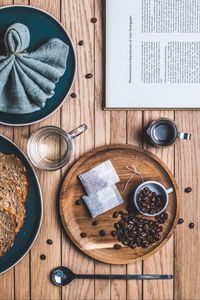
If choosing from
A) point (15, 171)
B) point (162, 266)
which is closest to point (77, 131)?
point (15, 171)

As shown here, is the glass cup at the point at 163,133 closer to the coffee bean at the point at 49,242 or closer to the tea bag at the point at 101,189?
the tea bag at the point at 101,189

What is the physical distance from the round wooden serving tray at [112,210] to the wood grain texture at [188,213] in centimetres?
3

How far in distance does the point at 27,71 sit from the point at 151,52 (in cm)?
31

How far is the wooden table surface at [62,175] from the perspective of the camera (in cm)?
117

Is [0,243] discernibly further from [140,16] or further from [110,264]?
[140,16]

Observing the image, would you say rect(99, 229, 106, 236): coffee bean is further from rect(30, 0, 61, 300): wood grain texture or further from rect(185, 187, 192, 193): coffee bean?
rect(185, 187, 192, 193): coffee bean

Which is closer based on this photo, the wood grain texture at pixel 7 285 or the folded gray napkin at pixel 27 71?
the folded gray napkin at pixel 27 71

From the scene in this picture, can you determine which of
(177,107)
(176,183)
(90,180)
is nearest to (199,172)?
(176,183)

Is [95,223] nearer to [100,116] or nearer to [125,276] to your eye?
[125,276]

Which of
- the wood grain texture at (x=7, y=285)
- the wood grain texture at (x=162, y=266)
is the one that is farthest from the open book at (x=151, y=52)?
the wood grain texture at (x=7, y=285)

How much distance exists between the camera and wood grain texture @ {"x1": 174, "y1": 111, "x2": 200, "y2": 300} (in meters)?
1.18

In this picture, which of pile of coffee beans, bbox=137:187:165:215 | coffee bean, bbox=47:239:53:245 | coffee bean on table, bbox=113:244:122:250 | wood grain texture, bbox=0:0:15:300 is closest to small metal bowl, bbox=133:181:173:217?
pile of coffee beans, bbox=137:187:165:215

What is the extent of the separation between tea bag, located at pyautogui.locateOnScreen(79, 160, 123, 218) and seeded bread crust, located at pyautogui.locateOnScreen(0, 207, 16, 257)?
0.19 m

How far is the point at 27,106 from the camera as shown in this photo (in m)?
1.12
